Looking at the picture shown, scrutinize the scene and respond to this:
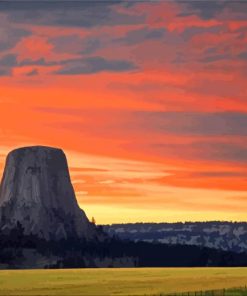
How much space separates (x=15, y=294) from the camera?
8675cm

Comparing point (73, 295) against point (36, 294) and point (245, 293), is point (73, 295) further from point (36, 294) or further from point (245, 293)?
point (245, 293)

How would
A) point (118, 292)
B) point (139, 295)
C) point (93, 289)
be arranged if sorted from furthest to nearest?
point (93, 289), point (118, 292), point (139, 295)

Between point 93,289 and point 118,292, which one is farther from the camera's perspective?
point 93,289

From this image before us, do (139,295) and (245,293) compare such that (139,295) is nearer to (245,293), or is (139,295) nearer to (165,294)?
(165,294)

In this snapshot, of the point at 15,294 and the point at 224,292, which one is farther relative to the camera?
the point at 224,292

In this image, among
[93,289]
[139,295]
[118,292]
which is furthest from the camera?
[93,289]

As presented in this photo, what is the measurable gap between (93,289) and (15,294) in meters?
13.8

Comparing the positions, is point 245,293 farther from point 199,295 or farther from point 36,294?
point 36,294

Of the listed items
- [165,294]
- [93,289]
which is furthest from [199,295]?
[93,289]

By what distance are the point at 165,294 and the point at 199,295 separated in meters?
3.56

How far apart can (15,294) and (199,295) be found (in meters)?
18.0

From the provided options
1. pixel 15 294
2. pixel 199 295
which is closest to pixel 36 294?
pixel 15 294

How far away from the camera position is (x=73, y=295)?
86500 mm

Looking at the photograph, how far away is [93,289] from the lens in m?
98.5
